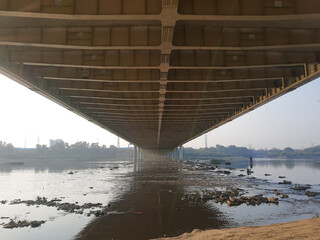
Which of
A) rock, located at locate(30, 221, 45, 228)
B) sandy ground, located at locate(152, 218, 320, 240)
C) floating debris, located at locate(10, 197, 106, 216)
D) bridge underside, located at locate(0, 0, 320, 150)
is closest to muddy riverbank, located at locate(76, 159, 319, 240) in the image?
floating debris, located at locate(10, 197, 106, 216)

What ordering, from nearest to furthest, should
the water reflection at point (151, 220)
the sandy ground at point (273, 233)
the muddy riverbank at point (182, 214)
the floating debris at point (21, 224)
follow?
→ 1. the sandy ground at point (273, 233)
2. the water reflection at point (151, 220)
3. the muddy riverbank at point (182, 214)
4. the floating debris at point (21, 224)

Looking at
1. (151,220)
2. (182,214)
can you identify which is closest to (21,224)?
(151,220)

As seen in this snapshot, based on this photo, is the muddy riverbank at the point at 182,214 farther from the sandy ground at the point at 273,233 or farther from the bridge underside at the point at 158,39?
the bridge underside at the point at 158,39

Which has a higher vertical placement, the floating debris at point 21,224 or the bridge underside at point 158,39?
the bridge underside at point 158,39

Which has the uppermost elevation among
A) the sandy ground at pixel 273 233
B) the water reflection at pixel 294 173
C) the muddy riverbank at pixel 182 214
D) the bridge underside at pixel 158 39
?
the bridge underside at pixel 158 39

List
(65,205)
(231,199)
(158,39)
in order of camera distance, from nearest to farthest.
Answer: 1. (158,39)
2. (65,205)
3. (231,199)

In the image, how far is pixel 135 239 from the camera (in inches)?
547

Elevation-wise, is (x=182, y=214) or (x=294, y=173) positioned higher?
(x=182, y=214)

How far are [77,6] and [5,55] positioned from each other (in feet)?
27.0

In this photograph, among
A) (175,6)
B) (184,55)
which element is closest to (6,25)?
(175,6)

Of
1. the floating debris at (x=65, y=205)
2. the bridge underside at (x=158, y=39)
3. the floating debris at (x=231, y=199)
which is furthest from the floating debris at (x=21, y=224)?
the floating debris at (x=231, y=199)

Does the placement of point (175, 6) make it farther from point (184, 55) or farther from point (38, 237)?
point (38, 237)

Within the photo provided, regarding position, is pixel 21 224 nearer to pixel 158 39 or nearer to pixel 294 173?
pixel 158 39

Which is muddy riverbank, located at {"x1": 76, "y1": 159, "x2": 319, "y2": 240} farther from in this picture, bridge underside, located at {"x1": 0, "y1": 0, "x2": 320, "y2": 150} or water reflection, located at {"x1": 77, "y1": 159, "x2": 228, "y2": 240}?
bridge underside, located at {"x1": 0, "y1": 0, "x2": 320, "y2": 150}
